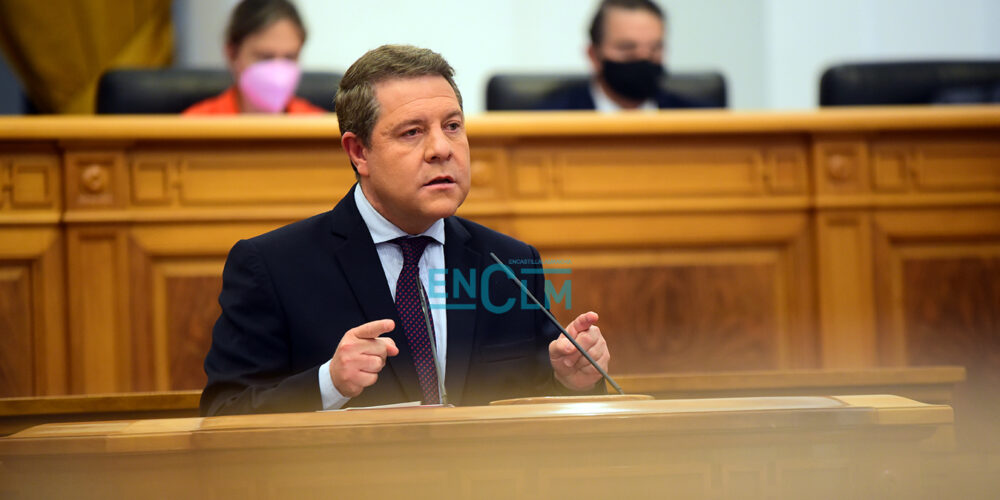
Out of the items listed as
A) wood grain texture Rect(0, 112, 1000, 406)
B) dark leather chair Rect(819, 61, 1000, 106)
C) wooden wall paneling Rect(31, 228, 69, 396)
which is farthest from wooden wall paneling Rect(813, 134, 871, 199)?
wooden wall paneling Rect(31, 228, 69, 396)

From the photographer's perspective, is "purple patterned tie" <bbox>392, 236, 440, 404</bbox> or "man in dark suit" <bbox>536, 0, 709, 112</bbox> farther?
"man in dark suit" <bbox>536, 0, 709, 112</bbox>

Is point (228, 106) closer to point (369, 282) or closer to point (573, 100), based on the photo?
point (573, 100)

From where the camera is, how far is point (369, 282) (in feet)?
3.98

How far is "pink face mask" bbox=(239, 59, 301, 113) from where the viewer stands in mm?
2520

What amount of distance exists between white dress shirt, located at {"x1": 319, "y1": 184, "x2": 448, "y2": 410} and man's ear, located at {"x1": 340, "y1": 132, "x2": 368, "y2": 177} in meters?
0.04

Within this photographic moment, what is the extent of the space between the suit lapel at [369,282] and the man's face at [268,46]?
4.66 feet

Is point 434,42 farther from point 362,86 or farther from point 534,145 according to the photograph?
point 362,86

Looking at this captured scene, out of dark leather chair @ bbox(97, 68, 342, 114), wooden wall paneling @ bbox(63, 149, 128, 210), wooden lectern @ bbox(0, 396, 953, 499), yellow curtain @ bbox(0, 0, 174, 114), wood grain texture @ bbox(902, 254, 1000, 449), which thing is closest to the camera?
wooden lectern @ bbox(0, 396, 953, 499)

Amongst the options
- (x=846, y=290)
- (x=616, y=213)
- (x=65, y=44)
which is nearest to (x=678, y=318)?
(x=616, y=213)

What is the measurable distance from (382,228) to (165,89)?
164 cm

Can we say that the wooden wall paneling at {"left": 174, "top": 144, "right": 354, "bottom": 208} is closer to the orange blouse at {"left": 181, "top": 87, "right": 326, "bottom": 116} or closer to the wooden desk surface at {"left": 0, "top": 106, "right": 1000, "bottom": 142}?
the wooden desk surface at {"left": 0, "top": 106, "right": 1000, "bottom": 142}

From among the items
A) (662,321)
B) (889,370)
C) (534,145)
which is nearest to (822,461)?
(889,370)

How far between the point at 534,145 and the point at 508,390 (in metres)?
1.07

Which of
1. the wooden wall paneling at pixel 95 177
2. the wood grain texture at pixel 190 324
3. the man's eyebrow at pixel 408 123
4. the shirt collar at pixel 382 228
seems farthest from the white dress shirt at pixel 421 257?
the wooden wall paneling at pixel 95 177
